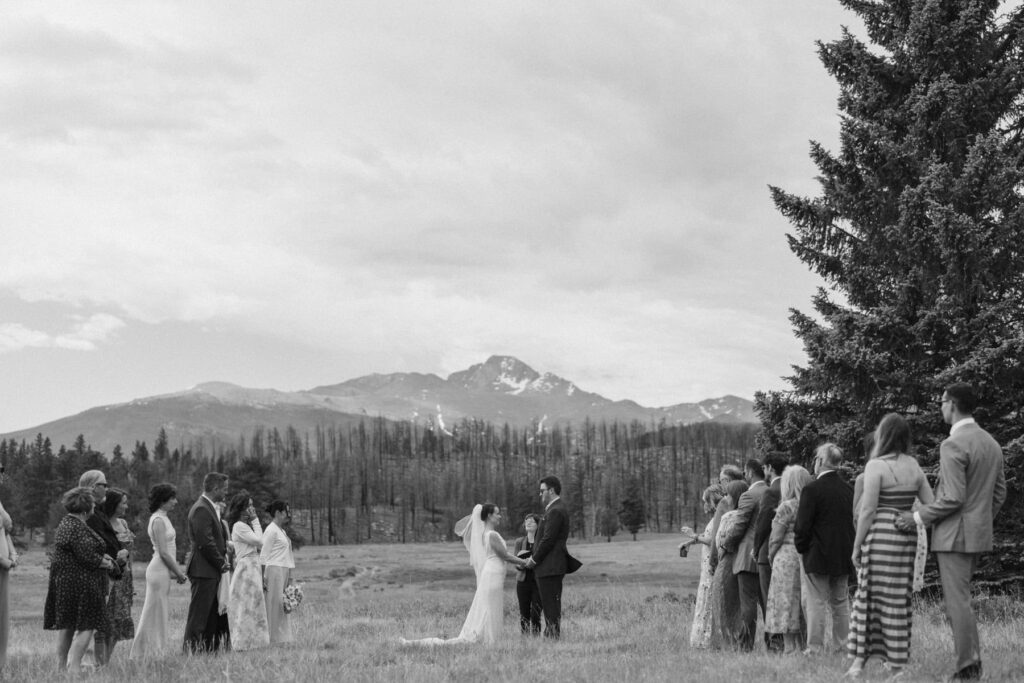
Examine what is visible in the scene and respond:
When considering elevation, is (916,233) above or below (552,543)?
above

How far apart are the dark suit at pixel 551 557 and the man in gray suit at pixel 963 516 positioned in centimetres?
637

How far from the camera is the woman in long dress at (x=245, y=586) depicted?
42.9 feet

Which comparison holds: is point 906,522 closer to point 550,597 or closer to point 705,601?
point 705,601

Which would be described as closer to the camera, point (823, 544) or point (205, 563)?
point (823, 544)

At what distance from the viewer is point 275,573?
46.6 feet

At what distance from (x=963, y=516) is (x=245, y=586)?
31.9 ft

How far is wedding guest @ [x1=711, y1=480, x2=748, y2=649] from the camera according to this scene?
37.7 feet

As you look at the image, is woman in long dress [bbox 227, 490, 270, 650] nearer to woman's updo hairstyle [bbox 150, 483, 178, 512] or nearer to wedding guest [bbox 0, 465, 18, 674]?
woman's updo hairstyle [bbox 150, 483, 178, 512]

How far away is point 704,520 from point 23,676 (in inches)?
6021

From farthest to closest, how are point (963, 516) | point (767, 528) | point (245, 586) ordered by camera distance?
point (245, 586) < point (767, 528) < point (963, 516)

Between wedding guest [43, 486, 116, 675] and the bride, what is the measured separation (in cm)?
503

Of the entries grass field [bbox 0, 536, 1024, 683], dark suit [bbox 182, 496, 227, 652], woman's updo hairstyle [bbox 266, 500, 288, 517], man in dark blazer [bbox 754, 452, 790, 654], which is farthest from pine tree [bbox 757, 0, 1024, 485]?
dark suit [bbox 182, 496, 227, 652]

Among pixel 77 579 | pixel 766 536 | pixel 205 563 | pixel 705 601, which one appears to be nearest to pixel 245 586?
pixel 205 563

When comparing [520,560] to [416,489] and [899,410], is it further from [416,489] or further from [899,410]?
[416,489]
